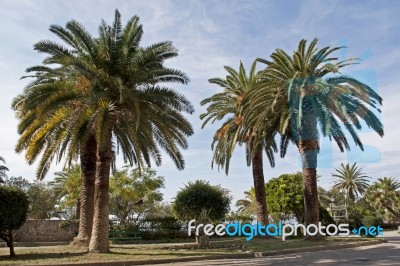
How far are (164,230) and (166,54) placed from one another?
1717 cm

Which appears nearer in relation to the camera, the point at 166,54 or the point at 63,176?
the point at 166,54

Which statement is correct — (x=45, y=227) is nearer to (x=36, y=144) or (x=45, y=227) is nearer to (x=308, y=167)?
(x=36, y=144)

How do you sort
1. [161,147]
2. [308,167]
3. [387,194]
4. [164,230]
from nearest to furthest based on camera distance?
[161,147] < [308,167] < [164,230] < [387,194]

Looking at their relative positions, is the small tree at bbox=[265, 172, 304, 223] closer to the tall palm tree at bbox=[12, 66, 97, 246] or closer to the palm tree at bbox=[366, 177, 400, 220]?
the tall palm tree at bbox=[12, 66, 97, 246]

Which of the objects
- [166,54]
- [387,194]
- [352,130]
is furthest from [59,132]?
[387,194]

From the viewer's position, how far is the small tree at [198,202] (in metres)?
27.7

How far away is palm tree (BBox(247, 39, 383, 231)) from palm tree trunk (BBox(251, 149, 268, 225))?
159 inches

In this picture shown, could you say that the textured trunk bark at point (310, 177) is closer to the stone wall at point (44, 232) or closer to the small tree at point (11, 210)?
the small tree at point (11, 210)

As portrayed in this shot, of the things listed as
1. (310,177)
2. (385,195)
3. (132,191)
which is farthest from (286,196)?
(385,195)

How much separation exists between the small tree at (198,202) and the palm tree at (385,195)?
49568 mm

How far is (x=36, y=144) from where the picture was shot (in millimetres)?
18172

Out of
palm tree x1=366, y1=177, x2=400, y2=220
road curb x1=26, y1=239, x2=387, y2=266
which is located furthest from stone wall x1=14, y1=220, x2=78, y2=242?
palm tree x1=366, y1=177, x2=400, y2=220

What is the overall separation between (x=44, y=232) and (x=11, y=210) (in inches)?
576

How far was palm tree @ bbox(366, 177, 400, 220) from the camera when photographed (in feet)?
222
